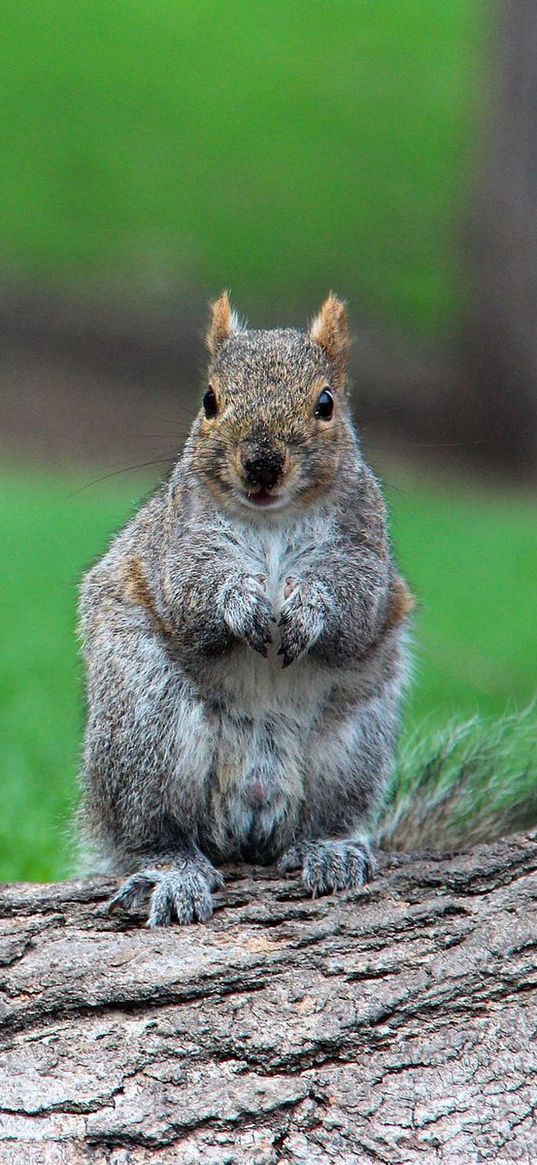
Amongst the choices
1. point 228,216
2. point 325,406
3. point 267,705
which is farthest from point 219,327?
point 228,216

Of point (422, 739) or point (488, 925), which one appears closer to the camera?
point (488, 925)

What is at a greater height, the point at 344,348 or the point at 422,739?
the point at 344,348

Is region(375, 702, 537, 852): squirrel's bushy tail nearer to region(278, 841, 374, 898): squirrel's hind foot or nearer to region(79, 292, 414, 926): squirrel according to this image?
region(79, 292, 414, 926): squirrel

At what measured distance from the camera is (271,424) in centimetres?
298

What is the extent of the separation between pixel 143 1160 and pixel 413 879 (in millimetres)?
876

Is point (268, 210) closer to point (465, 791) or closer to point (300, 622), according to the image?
point (465, 791)

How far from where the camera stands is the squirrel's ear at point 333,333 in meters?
3.29

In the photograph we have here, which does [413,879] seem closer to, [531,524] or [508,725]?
[508,725]

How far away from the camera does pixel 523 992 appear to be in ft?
8.46

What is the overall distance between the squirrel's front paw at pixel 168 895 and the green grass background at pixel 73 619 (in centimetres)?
69

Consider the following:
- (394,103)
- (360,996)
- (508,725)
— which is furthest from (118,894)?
(394,103)

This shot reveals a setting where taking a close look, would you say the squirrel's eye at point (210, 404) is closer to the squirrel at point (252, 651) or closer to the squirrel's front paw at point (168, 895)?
the squirrel at point (252, 651)

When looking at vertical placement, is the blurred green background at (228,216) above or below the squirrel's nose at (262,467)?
above

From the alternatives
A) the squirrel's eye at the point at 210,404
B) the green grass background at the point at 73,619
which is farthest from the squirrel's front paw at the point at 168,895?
the squirrel's eye at the point at 210,404
